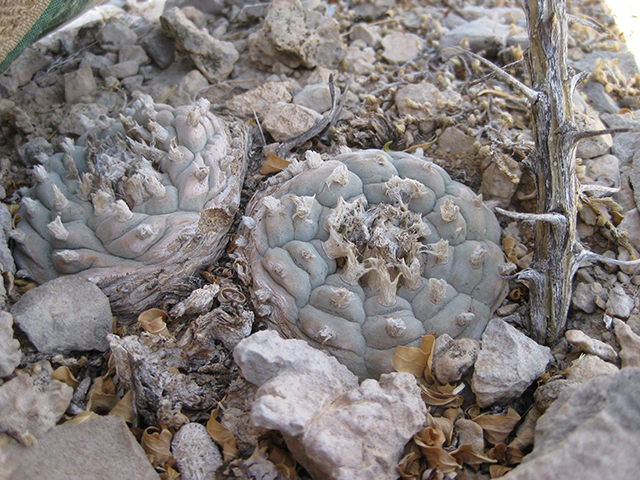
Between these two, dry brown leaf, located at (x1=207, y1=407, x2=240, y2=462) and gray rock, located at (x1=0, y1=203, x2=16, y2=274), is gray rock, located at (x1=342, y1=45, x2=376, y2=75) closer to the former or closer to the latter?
gray rock, located at (x1=0, y1=203, x2=16, y2=274)

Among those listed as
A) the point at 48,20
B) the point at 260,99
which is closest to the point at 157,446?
the point at 260,99

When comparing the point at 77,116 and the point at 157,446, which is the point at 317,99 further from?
the point at 157,446

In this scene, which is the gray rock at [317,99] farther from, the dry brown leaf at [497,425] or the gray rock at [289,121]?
the dry brown leaf at [497,425]

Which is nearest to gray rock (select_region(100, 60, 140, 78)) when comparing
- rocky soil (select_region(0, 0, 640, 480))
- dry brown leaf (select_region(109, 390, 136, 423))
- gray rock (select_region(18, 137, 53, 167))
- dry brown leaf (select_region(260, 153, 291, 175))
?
rocky soil (select_region(0, 0, 640, 480))

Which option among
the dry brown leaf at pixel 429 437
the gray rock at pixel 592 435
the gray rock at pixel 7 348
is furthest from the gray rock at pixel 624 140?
the gray rock at pixel 7 348

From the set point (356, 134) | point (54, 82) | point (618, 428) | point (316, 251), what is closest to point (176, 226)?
point (316, 251)
